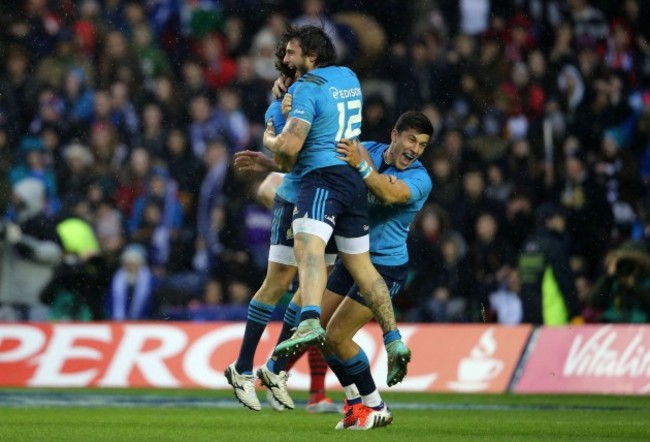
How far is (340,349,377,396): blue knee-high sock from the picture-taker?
971 cm

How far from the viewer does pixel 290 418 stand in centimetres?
1070

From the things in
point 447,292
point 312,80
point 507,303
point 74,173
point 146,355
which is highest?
point 312,80

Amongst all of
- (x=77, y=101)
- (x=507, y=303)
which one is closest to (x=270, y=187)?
(x=507, y=303)

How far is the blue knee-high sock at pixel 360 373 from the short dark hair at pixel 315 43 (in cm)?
195

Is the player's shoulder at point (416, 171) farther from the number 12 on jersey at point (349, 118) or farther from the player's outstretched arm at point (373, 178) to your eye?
the number 12 on jersey at point (349, 118)

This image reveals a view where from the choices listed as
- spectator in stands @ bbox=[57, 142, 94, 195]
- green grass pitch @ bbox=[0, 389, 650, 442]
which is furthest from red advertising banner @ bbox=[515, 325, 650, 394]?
spectator in stands @ bbox=[57, 142, 94, 195]

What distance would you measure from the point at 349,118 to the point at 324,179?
44cm

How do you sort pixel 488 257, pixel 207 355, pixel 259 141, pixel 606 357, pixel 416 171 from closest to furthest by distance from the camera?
pixel 416 171
pixel 606 357
pixel 207 355
pixel 488 257
pixel 259 141

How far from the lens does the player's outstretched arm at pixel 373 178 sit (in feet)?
31.6

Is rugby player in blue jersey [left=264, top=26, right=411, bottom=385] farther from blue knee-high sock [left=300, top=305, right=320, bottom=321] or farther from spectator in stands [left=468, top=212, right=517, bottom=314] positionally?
spectator in stands [left=468, top=212, right=517, bottom=314]

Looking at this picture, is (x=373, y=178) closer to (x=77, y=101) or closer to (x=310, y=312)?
(x=310, y=312)

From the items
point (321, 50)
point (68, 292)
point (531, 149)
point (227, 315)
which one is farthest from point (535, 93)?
point (321, 50)

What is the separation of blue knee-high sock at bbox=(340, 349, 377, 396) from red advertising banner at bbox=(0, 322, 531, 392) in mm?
4582

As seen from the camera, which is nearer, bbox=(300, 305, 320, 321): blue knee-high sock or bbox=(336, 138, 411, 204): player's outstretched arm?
bbox=(300, 305, 320, 321): blue knee-high sock
